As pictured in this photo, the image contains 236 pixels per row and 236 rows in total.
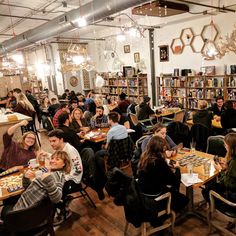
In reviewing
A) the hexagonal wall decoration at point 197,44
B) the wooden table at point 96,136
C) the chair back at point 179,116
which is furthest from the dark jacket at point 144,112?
the hexagonal wall decoration at point 197,44

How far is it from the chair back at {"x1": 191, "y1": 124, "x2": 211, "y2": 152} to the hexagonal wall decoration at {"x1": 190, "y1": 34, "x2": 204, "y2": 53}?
433 centimetres

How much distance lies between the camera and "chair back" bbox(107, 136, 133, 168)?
12.8ft

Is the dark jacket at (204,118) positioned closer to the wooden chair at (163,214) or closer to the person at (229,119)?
the person at (229,119)

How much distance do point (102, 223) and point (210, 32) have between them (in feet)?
21.4

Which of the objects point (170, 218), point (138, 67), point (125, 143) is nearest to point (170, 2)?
point (138, 67)

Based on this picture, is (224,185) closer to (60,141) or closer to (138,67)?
(60,141)

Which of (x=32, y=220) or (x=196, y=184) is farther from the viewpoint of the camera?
(x=196, y=184)

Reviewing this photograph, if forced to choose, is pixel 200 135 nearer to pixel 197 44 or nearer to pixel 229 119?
pixel 229 119

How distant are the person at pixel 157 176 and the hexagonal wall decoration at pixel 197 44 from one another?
5906 millimetres

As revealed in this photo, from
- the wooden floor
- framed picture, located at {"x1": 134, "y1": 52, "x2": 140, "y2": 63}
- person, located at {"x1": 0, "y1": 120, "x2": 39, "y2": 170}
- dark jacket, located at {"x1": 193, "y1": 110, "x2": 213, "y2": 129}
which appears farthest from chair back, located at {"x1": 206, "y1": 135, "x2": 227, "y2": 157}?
framed picture, located at {"x1": 134, "y1": 52, "x2": 140, "y2": 63}

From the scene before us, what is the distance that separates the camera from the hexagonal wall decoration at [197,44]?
7296 millimetres

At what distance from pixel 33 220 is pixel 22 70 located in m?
13.0

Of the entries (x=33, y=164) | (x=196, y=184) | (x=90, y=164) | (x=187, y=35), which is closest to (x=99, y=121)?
(x=90, y=164)

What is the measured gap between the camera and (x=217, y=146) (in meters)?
3.35
